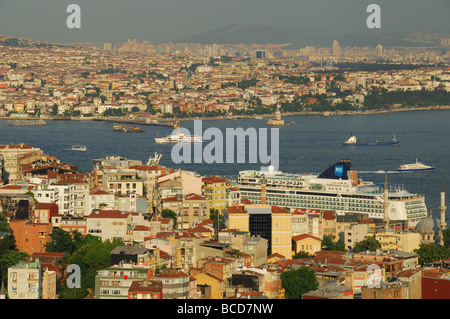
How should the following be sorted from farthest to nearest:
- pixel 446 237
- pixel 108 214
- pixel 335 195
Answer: pixel 335 195
pixel 446 237
pixel 108 214

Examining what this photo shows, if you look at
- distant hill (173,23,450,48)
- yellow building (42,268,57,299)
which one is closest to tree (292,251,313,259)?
yellow building (42,268,57,299)

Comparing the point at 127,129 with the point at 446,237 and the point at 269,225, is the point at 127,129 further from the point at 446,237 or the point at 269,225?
the point at 269,225

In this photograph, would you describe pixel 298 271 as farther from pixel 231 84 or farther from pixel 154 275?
pixel 231 84

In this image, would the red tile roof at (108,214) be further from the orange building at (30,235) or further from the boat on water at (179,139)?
the boat on water at (179,139)

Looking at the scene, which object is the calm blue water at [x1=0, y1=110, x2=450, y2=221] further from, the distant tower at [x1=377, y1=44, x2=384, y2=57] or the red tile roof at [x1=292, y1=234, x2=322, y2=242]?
the distant tower at [x1=377, y1=44, x2=384, y2=57]

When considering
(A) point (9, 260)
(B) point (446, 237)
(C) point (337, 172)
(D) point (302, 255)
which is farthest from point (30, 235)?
(C) point (337, 172)
